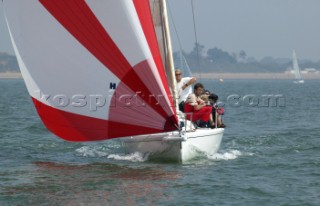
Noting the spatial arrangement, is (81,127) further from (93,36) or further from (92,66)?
(93,36)

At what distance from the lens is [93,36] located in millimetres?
14633

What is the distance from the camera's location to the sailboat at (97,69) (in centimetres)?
1454

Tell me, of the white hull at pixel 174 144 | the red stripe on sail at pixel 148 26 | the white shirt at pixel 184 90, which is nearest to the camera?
the red stripe on sail at pixel 148 26

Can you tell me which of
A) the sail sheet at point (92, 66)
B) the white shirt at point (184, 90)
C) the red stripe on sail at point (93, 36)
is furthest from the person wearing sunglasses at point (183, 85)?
the red stripe on sail at point (93, 36)

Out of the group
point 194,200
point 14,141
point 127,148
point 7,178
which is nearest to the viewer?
point 194,200

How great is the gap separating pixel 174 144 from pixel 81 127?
187cm

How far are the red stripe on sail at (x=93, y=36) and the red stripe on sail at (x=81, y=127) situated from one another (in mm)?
750

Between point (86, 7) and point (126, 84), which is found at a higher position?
A: point (86, 7)

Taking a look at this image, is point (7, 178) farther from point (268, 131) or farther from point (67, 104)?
point (268, 131)

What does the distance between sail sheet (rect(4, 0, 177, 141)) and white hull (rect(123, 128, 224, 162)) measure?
365 millimetres

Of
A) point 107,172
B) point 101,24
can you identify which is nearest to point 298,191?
point 107,172

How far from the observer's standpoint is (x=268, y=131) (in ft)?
80.8

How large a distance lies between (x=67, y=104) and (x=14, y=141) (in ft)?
20.2

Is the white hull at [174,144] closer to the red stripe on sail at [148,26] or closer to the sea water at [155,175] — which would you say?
the sea water at [155,175]
